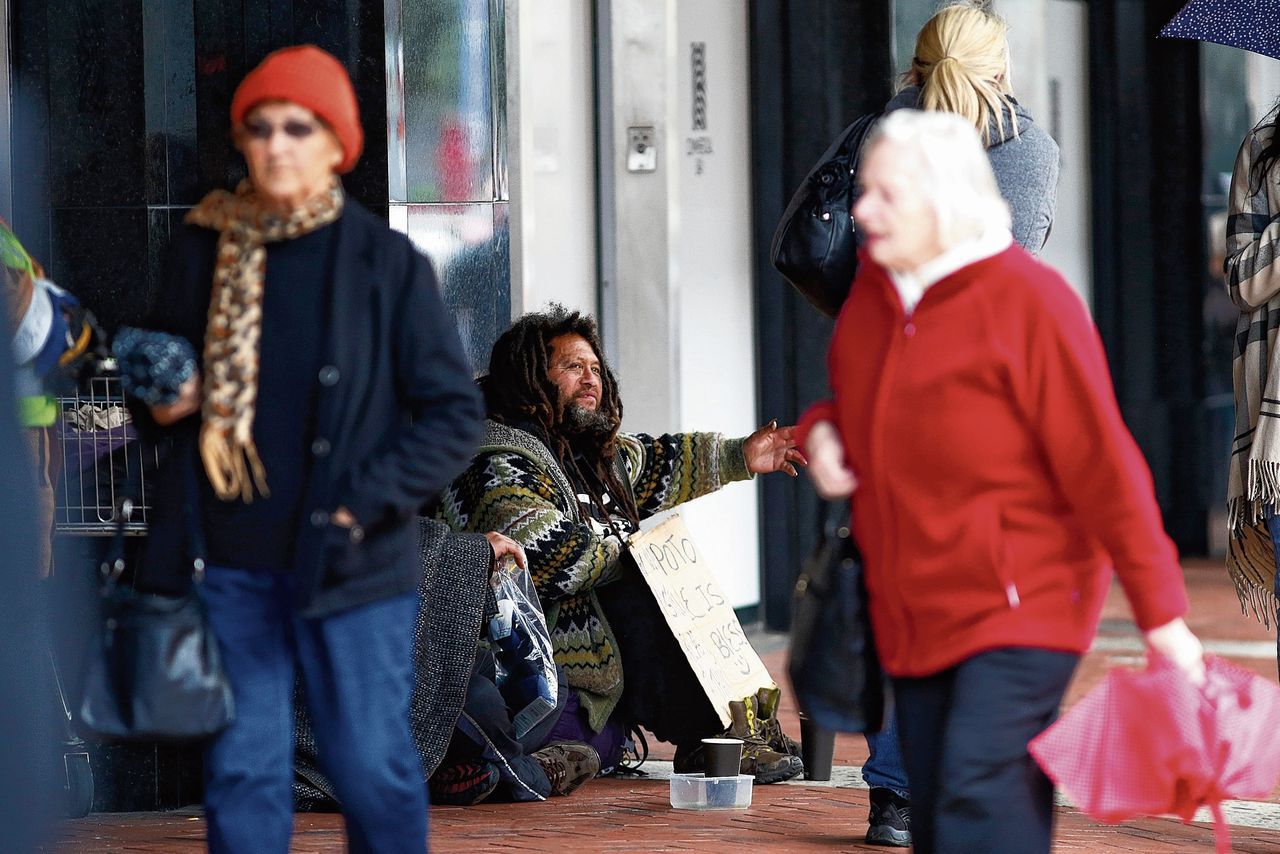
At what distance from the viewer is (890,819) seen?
485 cm

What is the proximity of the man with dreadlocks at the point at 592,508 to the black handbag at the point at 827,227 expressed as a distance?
0.92 m

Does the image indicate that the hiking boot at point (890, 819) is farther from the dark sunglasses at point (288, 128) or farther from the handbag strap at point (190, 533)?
the dark sunglasses at point (288, 128)

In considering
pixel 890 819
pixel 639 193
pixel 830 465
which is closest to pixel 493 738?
pixel 890 819

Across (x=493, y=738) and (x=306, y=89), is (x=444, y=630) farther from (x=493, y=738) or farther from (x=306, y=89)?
(x=306, y=89)

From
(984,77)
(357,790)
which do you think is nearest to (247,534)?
(357,790)

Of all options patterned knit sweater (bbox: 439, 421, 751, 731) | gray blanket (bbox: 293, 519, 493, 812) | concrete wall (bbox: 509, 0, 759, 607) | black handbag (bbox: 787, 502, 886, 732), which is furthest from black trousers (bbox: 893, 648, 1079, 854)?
concrete wall (bbox: 509, 0, 759, 607)

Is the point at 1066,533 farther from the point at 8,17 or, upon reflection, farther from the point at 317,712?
the point at 8,17

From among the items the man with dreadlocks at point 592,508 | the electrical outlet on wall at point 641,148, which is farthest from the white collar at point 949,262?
the electrical outlet on wall at point 641,148

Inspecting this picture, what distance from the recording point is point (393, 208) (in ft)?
19.7

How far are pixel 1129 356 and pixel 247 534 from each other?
10549mm

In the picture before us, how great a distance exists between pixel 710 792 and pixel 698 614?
51 centimetres

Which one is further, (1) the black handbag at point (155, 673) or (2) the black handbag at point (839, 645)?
(2) the black handbag at point (839, 645)

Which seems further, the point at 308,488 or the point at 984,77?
the point at 984,77

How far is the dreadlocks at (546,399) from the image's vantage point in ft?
19.2
